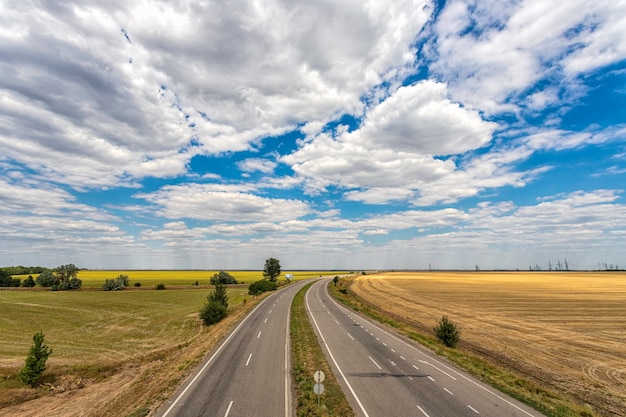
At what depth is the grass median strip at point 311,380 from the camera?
17312 millimetres

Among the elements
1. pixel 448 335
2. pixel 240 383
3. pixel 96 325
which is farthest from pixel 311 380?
pixel 96 325

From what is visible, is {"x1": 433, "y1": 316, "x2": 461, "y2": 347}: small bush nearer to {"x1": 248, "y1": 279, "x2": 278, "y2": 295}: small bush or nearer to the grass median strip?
the grass median strip

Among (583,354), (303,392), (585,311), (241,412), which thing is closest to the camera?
(241,412)

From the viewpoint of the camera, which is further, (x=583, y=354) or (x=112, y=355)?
(x=112, y=355)

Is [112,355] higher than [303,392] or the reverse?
the reverse

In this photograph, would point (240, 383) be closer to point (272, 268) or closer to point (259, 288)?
point (259, 288)

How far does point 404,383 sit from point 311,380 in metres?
6.62

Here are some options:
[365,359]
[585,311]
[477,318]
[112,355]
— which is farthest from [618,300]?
[112,355]

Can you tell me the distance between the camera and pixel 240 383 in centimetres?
2134

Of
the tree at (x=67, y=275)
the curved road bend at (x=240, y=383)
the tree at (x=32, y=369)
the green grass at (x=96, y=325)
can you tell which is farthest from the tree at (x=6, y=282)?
the curved road bend at (x=240, y=383)

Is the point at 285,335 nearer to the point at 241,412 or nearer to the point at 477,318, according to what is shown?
the point at 241,412

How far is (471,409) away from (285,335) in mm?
22236

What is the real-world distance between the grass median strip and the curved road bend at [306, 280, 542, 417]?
2.36 feet

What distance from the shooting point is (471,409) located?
18.0 meters
